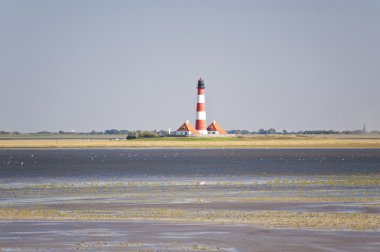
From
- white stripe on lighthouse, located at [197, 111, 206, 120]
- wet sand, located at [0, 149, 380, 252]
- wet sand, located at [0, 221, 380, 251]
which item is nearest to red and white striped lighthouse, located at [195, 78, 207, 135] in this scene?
white stripe on lighthouse, located at [197, 111, 206, 120]

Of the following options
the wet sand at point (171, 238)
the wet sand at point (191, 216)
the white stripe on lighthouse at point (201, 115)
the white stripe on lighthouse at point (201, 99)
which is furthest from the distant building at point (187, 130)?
the wet sand at point (171, 238)

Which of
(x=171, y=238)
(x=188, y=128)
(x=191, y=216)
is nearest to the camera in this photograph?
(x=171, y=238)

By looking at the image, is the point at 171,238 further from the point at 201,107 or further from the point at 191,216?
the point at 201,107

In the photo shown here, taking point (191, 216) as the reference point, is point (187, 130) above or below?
above

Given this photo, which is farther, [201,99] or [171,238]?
[201,99]

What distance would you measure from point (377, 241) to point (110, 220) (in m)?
8.57

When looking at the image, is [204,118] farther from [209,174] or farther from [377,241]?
[377,241]

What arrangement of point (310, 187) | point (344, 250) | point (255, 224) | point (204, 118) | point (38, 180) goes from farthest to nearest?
1. point (204, 118)
2. point (38, 180)
3. point (310, 187)
4. point (255, 224)
5. point (344, 250)

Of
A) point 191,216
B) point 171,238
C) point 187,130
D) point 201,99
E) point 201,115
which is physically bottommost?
point 171,238

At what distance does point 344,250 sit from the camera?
62.6 ft

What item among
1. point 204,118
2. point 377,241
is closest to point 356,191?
point 377,241

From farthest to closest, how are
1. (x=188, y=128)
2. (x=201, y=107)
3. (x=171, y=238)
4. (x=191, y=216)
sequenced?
(x=188, y=128) < (x=201, y=107) < (x=191, y=216) < (x=171, y=238)

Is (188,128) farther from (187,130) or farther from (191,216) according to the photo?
(191,216)

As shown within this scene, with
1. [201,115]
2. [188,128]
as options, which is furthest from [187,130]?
[201,115]
